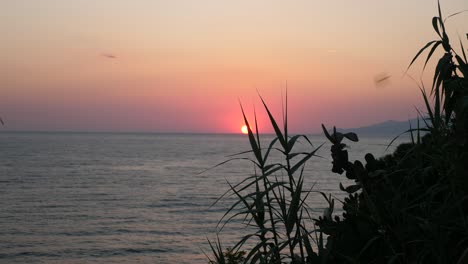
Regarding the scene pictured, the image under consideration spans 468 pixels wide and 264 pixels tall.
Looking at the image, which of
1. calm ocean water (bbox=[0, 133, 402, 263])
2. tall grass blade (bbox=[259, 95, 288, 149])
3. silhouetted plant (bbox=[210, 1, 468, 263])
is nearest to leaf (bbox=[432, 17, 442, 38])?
silhouetted plant (bbox=[210, 1, 468, 263])

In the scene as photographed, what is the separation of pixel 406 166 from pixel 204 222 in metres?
31.9

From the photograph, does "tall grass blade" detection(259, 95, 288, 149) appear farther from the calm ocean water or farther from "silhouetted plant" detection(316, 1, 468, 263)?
the calm ocean water

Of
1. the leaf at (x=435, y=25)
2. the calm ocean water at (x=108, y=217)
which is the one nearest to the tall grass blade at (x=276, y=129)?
the leaf at (x=435, y=25)

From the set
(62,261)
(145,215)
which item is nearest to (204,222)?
(145,215)

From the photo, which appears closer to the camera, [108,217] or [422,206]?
[422,206]

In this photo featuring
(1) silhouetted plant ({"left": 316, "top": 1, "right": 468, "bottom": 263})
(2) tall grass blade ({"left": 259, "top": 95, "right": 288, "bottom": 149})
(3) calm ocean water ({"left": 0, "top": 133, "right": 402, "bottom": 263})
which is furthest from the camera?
(3) calm ocean water ({"left": 0, "top": 133, "right": 402, "bottom": 263})

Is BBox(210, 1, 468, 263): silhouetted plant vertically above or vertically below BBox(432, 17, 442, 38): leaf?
below

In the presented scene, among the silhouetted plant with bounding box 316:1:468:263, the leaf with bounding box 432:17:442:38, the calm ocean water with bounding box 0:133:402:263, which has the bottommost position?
the calm ocean water with bounding box 0:133:402:263

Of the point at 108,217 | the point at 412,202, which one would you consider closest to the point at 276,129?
the point at 412,202

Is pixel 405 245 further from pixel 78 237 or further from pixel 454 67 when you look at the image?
pixel 78 237

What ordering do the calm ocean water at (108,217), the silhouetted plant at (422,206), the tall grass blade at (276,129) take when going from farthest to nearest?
the calm ocean water at (108,217), the tall grass blade at (276,129), the silhouetted plant at (422,206)

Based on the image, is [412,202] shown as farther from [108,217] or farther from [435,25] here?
[108,217]

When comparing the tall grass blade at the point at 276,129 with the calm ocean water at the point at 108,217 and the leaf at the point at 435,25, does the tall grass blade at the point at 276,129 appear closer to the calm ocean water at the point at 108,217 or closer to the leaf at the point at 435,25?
the leaf at the point at 435,25

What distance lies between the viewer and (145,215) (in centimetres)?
3975
